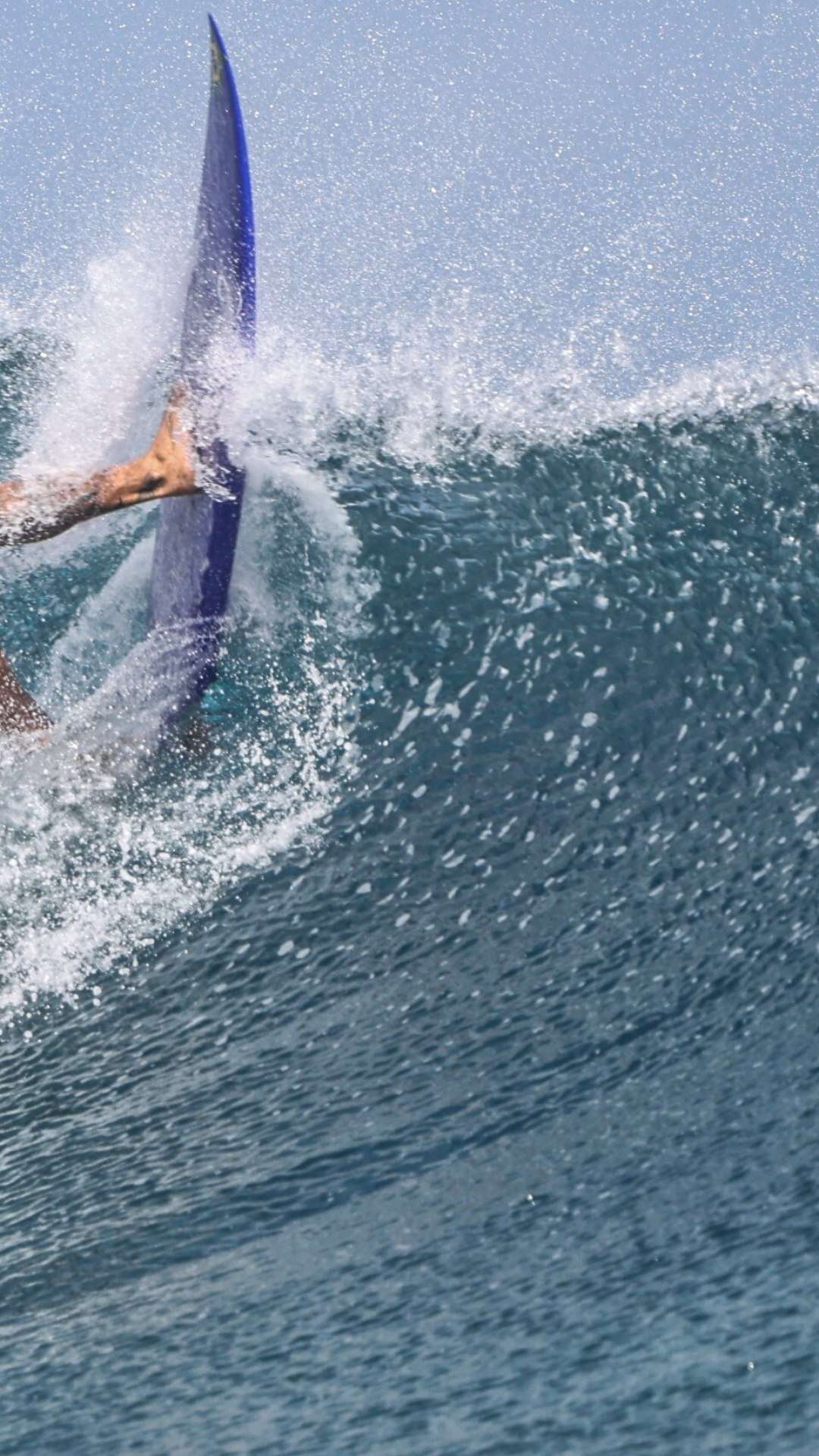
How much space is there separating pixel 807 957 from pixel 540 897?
51 cm

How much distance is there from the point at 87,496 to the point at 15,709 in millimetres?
655

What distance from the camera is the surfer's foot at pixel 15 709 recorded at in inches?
120

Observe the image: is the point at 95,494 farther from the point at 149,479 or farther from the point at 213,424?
the point at 213,424

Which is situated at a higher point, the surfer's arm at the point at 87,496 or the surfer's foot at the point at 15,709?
the surfer's arm at the point at 87,496

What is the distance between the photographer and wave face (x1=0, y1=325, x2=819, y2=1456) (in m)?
1.79

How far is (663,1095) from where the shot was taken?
7.43 feet

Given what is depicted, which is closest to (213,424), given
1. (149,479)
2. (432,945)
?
(149,479)

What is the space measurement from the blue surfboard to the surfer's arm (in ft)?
2.18

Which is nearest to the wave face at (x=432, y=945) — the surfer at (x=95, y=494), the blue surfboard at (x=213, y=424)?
the blue surfboard at (x=213, y=424)

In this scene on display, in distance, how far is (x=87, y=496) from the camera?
8.59 feet

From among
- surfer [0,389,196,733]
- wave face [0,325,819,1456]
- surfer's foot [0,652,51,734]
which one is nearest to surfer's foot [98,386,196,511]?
surfer [0,389,196,733]

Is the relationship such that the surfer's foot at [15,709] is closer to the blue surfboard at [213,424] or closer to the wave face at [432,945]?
the wave face at [432,945]

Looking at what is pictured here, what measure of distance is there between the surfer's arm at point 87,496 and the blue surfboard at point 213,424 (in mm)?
664

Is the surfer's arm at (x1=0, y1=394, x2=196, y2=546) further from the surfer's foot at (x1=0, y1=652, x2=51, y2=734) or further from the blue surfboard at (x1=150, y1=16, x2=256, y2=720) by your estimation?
the blue surfboard at (x1=150, y1=16, x2=256, y2=720)
